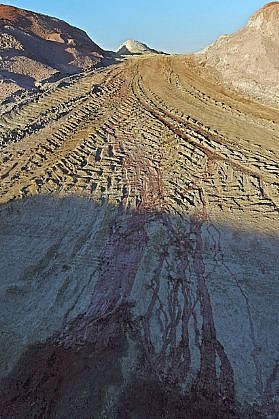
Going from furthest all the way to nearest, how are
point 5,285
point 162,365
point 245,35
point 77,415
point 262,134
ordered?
point 245,35, point 262,134, point 5,285, point 162,365, point 77,415

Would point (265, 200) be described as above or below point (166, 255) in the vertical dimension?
above

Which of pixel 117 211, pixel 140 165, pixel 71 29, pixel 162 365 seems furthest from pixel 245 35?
pixel 71 29

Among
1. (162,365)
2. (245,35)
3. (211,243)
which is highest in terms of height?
(245,35)

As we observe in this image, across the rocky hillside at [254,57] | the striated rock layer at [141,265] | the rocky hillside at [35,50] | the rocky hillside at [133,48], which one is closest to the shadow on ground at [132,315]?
the striated rock layer at [141,265]

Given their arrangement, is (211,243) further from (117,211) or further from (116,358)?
(116,358)

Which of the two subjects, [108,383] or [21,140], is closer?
[108,383]

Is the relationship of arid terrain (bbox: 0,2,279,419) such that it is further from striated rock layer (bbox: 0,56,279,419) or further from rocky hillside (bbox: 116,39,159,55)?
rocky hillside (bbox: 116,39,159,55)
